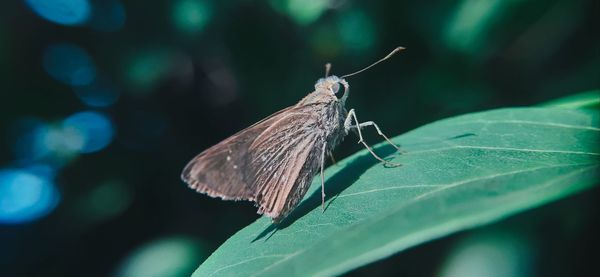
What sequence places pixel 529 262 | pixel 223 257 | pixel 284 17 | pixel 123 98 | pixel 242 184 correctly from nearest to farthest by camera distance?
1. pixel 223 257
2. pixel 529 262
3. pixel 242 184
4. pixel 284 17
5. pixel 123 98

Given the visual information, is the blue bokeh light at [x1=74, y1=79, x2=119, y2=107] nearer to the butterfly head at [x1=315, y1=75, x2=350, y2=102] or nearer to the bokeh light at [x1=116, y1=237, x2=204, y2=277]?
the bokeh light at [x1=116, y1=237, x2=204, y2=277]

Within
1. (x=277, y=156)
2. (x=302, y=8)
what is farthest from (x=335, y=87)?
(x=302, y=8)

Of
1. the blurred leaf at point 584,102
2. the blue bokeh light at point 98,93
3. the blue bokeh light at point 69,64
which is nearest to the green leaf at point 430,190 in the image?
the blurred leaf at point 584,102

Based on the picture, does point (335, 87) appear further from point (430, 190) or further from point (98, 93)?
point (98, 93)

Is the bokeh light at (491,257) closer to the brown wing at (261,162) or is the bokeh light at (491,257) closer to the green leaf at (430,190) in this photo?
the green leaf at (430,190)

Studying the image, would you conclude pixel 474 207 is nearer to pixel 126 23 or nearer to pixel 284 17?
pixel 284 17

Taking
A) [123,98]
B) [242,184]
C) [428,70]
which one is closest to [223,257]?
[242,184]

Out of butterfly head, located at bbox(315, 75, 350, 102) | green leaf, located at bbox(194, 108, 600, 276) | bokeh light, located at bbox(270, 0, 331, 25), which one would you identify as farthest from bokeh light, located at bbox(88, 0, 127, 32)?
green leaf, located at bbox(194, 108, 600, 276)
